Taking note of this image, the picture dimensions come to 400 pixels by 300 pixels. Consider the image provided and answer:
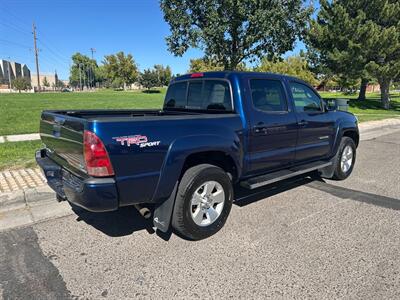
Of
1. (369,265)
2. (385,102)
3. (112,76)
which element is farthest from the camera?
(112,76)

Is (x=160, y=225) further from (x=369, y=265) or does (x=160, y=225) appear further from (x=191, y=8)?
(x=191, y=8)

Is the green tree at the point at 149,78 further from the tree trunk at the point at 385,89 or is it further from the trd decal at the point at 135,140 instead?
the trd decal at the point at 135,140

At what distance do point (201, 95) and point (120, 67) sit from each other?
83708mm

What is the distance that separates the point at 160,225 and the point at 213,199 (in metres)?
0.72

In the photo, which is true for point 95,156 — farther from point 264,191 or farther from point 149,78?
point 149,78

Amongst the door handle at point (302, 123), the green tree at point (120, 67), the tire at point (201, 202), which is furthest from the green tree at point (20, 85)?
the tire at point (201, 202)

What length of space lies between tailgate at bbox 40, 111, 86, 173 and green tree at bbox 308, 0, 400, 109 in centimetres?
2112

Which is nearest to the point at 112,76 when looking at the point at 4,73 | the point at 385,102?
the point at 385,102

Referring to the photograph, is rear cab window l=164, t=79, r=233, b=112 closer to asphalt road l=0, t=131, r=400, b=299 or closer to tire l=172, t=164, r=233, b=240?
tire l=172, t=164, r=233, b=240

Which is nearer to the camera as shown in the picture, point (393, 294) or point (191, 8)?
point (393, 294)

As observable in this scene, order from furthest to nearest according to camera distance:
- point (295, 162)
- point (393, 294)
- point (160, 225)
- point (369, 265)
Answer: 1. point (295, 162)
2. point (160, 225)
3. point (369, 265)
4. point (393, 294)

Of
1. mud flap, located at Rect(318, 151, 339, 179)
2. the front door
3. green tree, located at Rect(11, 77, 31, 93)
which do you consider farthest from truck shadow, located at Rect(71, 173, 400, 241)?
green tree, located at Rect(11, 77, 31, 93)

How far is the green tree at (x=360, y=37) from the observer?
20156 millimetres

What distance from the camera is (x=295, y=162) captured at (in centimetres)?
500
